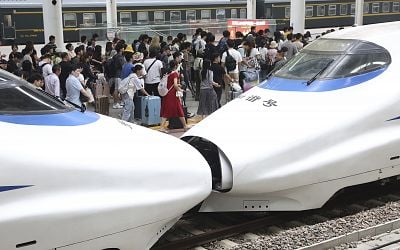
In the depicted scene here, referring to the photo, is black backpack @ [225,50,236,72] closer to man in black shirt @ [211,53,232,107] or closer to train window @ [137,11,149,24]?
man in black shirt @ [211,53,232,107]

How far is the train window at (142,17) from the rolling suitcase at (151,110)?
44.4ft

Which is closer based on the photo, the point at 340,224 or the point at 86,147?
the point at 86,147

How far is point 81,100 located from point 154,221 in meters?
6.25

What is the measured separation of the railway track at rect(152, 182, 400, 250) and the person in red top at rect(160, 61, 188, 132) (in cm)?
451

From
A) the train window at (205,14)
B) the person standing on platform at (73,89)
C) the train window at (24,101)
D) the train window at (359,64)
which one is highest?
the train window at (205,14)

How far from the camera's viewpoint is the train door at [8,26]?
2364 cm

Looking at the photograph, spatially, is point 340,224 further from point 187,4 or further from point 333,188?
point 187,4

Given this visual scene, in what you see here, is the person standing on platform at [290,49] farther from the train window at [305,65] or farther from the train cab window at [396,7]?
the train cab window at [396,7]

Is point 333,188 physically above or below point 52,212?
below

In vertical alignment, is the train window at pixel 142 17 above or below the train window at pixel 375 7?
below

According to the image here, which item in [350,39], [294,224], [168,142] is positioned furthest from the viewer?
[350,39]

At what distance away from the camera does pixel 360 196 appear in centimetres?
819

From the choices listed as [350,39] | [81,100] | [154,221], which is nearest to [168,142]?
[154,221]

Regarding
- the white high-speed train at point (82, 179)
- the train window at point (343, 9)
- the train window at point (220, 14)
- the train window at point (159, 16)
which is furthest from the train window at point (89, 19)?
the white high-speed train at point (82, 179)
